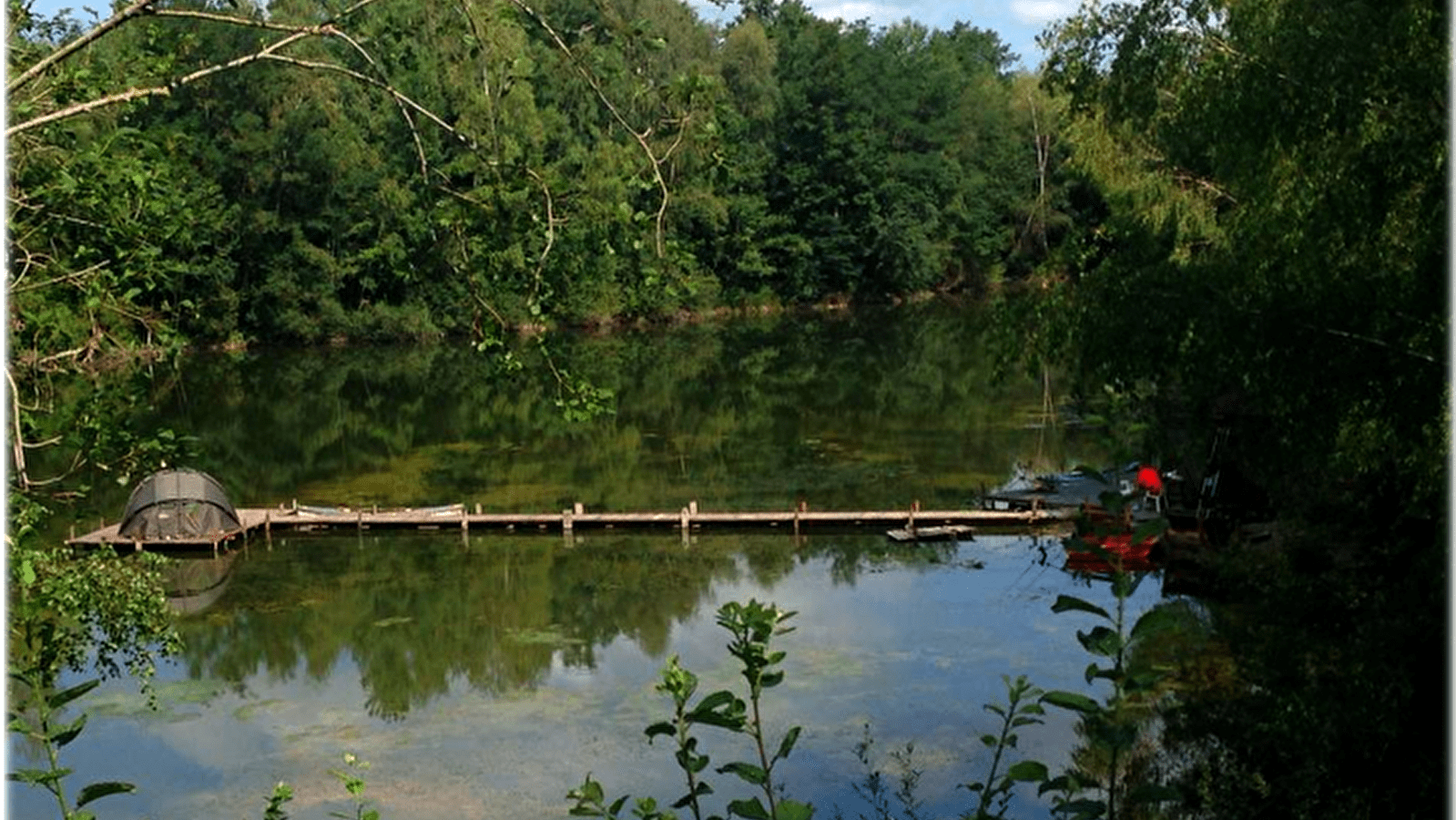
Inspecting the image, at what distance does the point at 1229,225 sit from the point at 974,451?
66.1 feet

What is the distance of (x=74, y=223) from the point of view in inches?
315

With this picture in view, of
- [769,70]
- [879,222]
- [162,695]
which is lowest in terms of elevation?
[162,695]

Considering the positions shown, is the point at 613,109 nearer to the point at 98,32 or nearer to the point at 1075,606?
the point at 98,32

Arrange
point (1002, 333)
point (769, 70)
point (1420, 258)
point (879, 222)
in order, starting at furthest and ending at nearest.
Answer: point (769, 70), point (879, 222), point (1002, 333), point (1420, 258)

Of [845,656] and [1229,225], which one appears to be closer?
[1229,225]

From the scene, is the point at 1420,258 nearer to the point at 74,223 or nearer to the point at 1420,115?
the point at 1420,115

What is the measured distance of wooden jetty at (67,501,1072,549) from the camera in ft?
85.5

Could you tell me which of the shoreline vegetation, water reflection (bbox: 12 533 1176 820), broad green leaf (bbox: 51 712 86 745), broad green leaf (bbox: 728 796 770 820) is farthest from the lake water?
broad green leaf (bbox: 51 712 86 745)

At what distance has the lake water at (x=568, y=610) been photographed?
16172 mm

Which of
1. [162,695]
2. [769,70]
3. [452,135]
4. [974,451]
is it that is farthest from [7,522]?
[769,70]

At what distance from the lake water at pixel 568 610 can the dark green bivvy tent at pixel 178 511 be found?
0.69m

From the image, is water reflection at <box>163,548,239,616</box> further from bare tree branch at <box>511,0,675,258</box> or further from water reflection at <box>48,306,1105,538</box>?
bare tree branch at <box>511,0,675,258</box>

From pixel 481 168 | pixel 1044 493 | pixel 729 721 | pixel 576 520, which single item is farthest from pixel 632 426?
pixel 729 721

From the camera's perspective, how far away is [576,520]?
88.3ft
